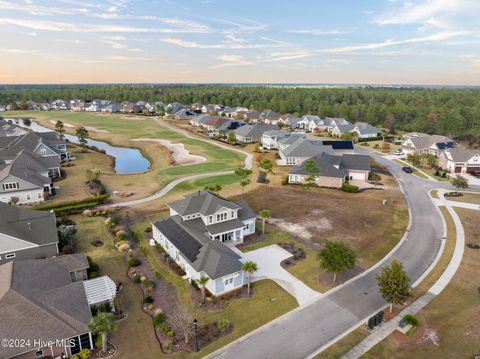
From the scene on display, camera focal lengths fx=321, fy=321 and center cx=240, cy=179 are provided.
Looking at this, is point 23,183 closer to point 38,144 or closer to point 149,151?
point 38,144

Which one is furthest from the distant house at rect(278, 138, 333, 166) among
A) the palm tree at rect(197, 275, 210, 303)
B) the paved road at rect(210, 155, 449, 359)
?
the palm tree at rect(197, 275, 210, 303)

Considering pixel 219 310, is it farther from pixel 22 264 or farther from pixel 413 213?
pixel 413 213

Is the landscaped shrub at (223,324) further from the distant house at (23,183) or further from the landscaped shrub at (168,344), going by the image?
the distant house at (23,183)

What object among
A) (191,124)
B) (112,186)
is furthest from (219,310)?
(191,124)

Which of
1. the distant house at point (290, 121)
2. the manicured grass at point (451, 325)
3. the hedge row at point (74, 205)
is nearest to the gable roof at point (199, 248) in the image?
the manicured grass at point (451, 325)

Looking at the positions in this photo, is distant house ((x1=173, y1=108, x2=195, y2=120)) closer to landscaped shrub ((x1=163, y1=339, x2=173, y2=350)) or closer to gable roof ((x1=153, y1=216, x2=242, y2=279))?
gable roof ((x1=153, y1=216, x2=242, y2=279))
